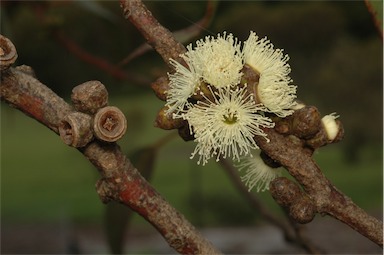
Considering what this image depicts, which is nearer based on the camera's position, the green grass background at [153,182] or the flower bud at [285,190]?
the flower bud at [285,190]

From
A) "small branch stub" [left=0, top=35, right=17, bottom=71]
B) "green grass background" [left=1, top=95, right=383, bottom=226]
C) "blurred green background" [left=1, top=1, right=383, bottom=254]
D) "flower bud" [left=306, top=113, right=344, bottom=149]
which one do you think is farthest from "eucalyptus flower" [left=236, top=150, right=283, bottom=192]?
"green grass background" [left=1, top=95, right=383, bottom=226]

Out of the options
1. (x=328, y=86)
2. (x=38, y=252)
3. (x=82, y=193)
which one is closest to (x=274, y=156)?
(x=328, y=86)

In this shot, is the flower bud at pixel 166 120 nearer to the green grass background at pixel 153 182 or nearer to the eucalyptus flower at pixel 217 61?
the eucalyptus flower at pixel 217 61

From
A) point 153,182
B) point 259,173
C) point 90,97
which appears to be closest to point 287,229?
point 259,173

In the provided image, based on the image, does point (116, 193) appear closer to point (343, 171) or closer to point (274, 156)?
point (274, 156)

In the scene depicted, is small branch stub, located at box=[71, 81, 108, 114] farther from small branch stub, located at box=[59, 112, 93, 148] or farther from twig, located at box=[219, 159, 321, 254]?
twig, located at box=[219, 159, 321, 254]

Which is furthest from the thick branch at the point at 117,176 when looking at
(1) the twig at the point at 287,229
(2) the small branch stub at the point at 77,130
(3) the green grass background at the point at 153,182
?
(3) the green grass background at the point at 153,182
